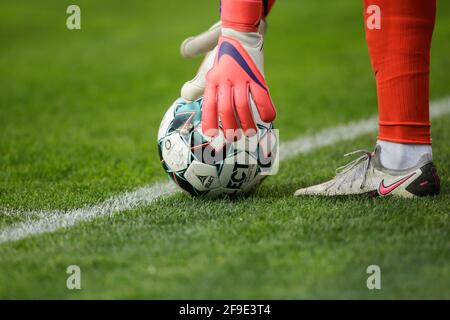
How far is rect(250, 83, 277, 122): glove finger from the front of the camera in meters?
3.22

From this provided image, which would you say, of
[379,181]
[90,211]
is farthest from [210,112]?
[379,181]

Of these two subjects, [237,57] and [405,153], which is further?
[405,153]

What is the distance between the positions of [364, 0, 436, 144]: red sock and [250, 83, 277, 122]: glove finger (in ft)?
1.82

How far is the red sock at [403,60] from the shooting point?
132 inches

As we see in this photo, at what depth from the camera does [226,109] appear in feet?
10.5

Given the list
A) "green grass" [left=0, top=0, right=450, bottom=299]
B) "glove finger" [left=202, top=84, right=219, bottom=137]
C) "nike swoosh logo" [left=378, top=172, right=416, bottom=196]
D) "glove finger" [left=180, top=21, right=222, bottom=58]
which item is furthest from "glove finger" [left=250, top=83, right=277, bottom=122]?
"nike swoosh logo" [left=378, top=172, right=416, bottom=196]

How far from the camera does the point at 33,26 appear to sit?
10.5m

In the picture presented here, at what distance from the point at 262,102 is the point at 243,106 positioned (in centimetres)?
8

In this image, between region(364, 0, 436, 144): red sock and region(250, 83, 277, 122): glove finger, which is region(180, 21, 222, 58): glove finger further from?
region(364, 0, 436, 144): red sock

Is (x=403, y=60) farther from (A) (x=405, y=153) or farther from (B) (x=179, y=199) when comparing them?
(B) (x=179, y=199)

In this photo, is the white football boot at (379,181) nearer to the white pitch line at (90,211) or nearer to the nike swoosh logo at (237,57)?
the nike swoosh logo at (237,57)

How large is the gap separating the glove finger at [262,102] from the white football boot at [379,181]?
1.50 ft

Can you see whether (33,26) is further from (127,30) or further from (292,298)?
(292,298)
